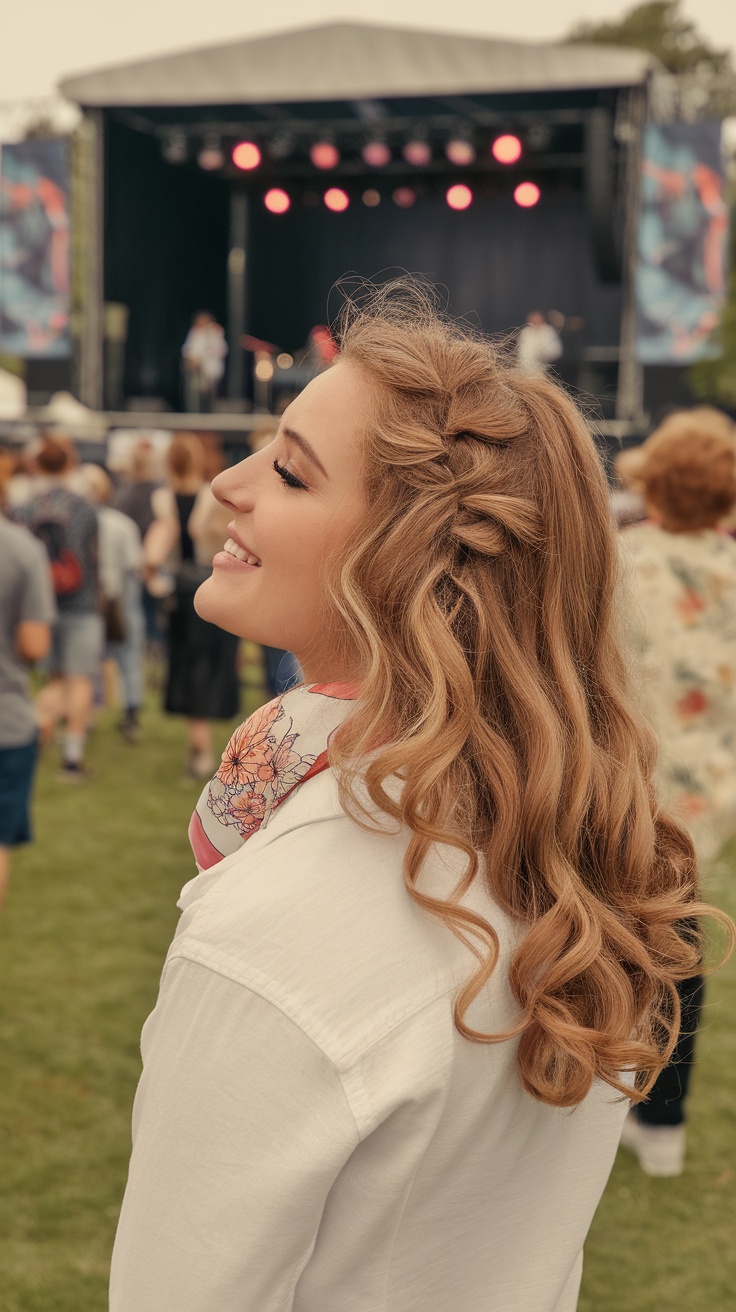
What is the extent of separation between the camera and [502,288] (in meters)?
18.4

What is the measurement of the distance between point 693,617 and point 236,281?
54.1ft

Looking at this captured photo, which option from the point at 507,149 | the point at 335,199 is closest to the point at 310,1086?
the point at 507,149

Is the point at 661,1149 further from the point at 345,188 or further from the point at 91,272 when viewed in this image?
the point at 345,188

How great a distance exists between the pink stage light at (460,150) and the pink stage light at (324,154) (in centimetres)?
137

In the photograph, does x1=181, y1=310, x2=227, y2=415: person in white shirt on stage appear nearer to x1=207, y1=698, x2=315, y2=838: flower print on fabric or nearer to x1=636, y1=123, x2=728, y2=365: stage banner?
x1=636, y1=123, x2=728, y2=365: stage banner

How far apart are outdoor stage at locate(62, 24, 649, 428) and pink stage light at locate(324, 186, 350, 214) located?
0.02 metres

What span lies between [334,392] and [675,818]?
1.48 ft

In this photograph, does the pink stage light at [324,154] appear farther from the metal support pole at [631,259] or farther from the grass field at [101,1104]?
the grass field at [101,1104]

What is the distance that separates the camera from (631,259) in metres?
14.1

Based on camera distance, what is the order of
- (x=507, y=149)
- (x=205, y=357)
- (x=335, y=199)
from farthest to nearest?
(x=205, y=357) → (x=335, y=199) → (x=507, y=149)

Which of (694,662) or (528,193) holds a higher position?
(528,193)

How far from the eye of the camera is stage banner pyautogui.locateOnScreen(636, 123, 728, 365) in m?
12.6

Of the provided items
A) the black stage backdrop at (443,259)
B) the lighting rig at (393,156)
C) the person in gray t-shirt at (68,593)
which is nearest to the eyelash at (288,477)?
the person in gray t-shirt at (68,593)

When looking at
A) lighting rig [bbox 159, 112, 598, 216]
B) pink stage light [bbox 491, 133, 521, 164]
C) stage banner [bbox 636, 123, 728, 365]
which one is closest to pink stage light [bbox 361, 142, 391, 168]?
lighting rig [bbox 159, 112, 598, 216]
